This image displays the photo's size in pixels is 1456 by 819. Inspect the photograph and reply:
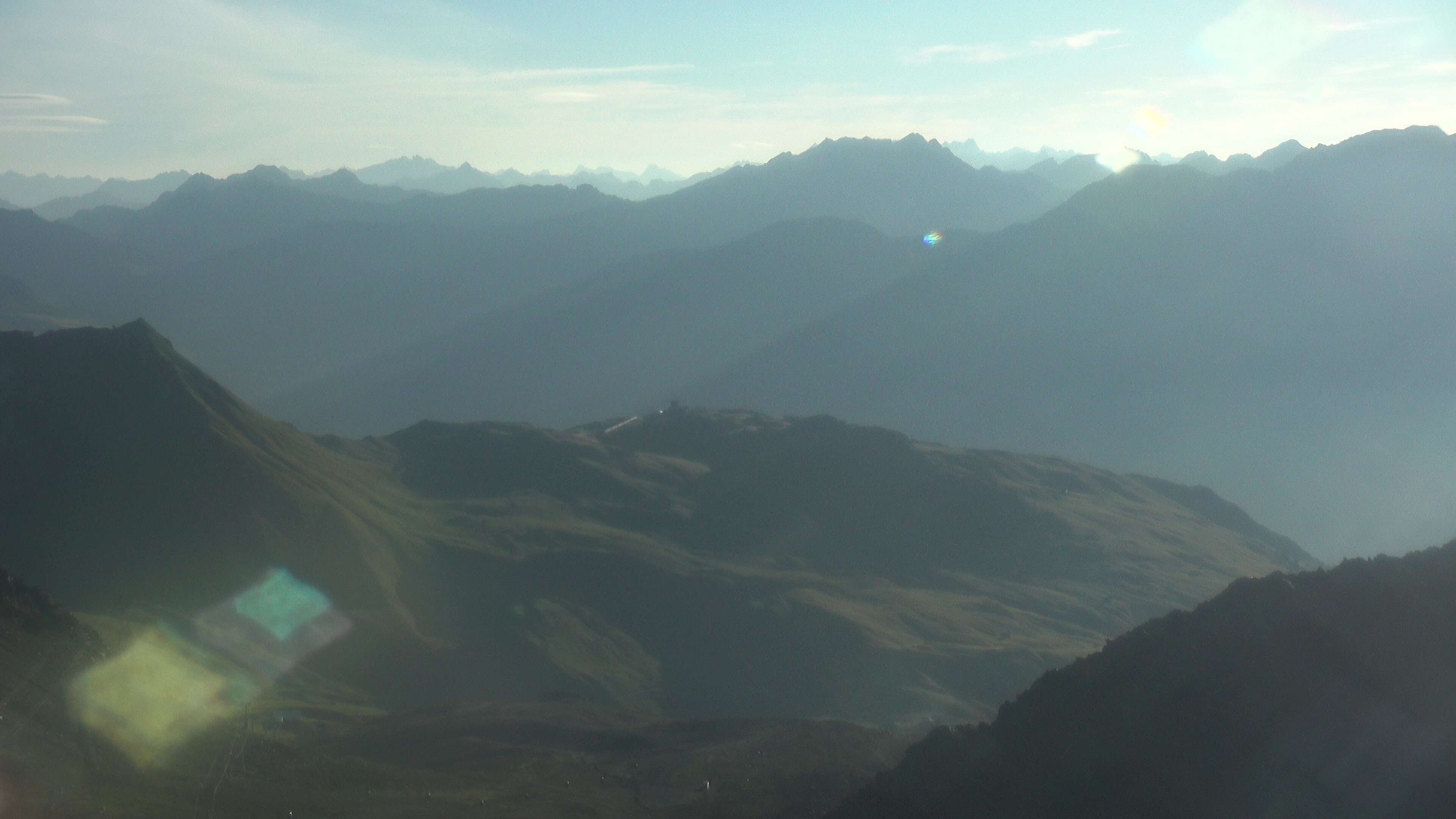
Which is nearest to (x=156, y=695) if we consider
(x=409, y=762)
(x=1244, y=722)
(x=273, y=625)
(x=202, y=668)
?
(x=409, y=762)

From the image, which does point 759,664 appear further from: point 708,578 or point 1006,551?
point 1006,551

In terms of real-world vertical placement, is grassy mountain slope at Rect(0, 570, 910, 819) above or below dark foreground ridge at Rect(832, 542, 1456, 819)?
below

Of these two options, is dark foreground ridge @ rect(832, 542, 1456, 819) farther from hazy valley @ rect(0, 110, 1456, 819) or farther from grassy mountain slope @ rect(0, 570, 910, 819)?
grassy mountain slope @ rect(0, 570, 910, 819)

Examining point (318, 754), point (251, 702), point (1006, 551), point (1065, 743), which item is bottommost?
point (1006, 551)

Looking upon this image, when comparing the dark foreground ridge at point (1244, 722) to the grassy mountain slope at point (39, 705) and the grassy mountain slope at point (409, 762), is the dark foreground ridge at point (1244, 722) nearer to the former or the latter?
the grassy mountain slope at point (409, 762)

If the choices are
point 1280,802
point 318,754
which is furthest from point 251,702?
point 1280,802

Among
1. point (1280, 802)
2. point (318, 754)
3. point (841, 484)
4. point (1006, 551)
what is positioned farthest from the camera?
point (841, 484)

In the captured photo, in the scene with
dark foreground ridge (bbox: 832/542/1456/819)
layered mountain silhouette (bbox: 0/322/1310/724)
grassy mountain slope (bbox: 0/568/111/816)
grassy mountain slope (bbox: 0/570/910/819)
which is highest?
dark foreground ridge (bbox: 832/542/1456/819)

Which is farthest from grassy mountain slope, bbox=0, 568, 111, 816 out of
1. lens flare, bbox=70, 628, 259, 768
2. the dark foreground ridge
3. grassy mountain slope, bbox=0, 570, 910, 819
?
the dark foreground ridge
